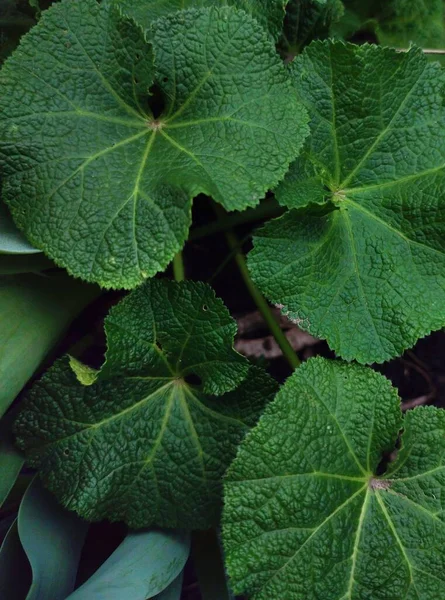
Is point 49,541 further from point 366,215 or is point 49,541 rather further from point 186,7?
point 186,7

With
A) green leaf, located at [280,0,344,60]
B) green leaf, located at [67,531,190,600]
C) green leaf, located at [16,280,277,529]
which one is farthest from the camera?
green leaf, located at [280,0,344,60]

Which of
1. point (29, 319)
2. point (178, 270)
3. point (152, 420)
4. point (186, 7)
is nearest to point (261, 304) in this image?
point (178, 270)

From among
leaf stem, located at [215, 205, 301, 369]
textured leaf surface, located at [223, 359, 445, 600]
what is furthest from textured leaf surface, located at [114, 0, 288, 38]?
textured leaf surface, located at [223, 359, 445, 600]

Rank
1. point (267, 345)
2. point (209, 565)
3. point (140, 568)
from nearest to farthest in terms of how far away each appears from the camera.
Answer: point (140, 568), point (209, 565), point (267, 345)

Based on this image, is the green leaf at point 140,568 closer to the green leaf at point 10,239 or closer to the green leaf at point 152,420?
the green leaf at point 152,420

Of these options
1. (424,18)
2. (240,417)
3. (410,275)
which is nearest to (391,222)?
(410,275)

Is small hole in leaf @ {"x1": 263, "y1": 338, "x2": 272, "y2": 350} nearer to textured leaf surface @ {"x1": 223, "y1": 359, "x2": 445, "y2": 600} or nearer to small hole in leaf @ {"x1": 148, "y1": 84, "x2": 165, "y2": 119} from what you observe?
textured leaf surface @ {"x1": 223, "y1": 359, "x2": 445, "y2": 600}
